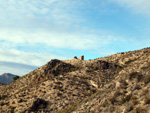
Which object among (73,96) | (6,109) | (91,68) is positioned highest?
(91,68)

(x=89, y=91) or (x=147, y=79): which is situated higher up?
(x=147, y=79)

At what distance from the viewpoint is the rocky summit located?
18.6 metres

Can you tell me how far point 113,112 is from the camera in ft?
57.4

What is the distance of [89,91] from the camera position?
40562 millimetres

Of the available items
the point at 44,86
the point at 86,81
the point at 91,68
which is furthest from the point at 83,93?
the point at 91,68

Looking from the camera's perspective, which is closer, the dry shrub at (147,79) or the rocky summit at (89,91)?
the rocky summit at (89,91)

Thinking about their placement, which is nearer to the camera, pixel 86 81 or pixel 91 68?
pixel 86 81

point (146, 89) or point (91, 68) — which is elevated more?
point (91, 68)

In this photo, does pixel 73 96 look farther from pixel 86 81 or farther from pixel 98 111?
pixel 98 111

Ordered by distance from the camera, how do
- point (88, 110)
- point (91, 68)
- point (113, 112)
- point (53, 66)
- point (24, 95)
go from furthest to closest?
point (53, 66), point (91, 68), point (24, 95), point (88, 110), point (113, 112)

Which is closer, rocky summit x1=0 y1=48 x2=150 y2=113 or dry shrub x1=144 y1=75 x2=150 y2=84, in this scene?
rocky summit x1=0 y1=48 x2=150 y2=113

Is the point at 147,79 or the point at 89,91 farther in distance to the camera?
the point at 89,91

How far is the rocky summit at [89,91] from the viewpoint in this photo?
61.1ft

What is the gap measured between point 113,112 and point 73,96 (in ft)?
72.4
